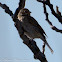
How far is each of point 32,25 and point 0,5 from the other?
3640 millimetres

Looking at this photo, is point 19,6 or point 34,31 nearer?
Result: point 19,6

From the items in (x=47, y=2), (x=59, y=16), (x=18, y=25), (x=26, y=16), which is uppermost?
(x=47, y=2)

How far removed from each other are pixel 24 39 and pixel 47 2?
1.92 feet

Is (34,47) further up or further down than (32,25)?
further up

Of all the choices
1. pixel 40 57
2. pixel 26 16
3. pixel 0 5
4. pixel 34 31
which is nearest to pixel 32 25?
pixel 34 31

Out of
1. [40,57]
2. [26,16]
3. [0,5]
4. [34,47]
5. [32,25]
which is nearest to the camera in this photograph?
[40,57]

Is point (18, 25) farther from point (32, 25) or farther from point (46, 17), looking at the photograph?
point (32, 25)

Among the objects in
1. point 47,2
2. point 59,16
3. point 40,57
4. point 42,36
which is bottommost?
point 42,36

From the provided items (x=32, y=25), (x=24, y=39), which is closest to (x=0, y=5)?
(x=24, y=39)

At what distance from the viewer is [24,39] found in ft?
7.90

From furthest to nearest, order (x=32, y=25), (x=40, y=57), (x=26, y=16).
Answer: (x=26, y=16) < (x=32, y=25) < (x=40, y=57)

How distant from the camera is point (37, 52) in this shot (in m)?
2.21

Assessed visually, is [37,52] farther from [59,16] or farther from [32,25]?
[32,25]

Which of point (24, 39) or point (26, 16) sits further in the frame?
point (26, 16)
